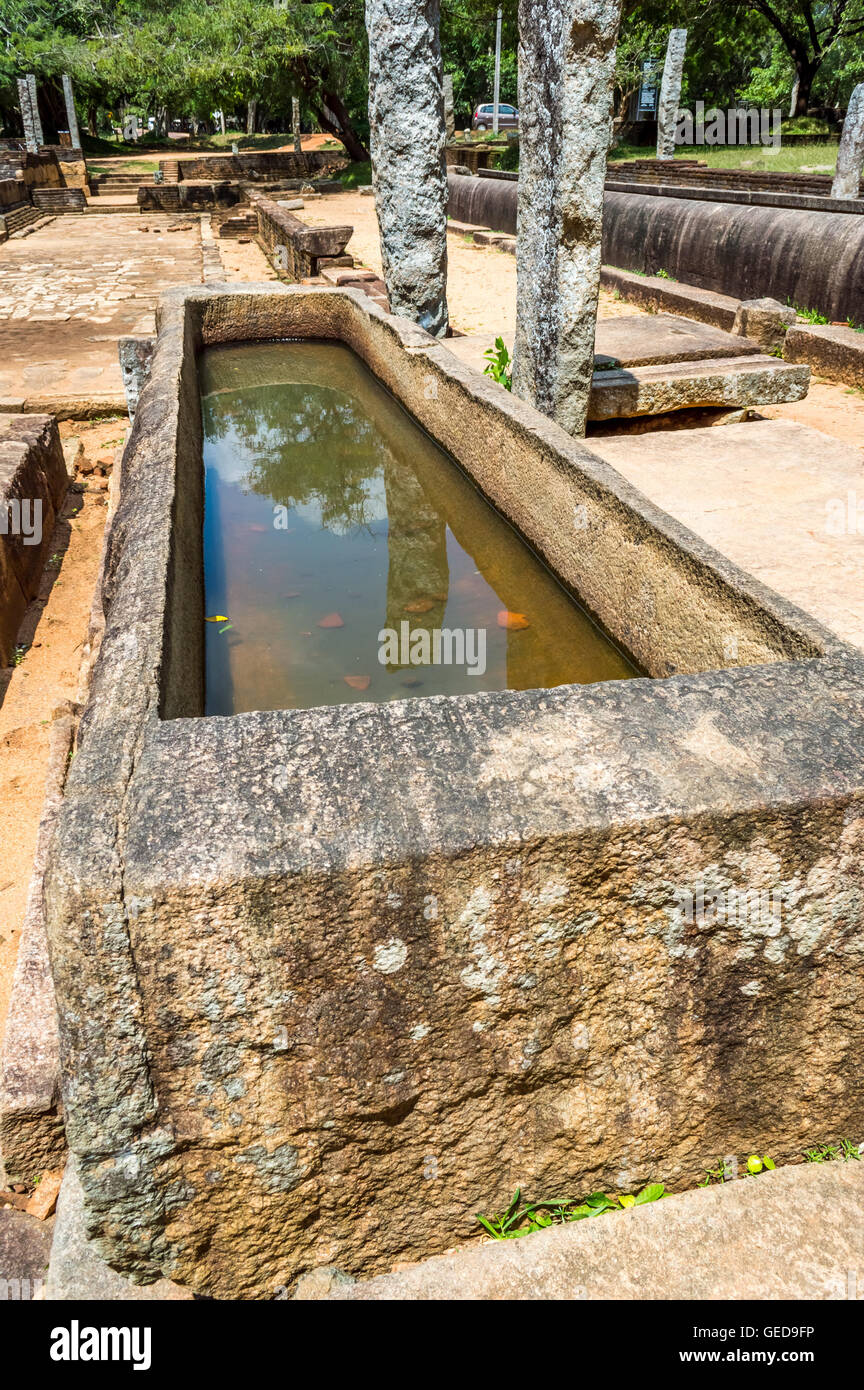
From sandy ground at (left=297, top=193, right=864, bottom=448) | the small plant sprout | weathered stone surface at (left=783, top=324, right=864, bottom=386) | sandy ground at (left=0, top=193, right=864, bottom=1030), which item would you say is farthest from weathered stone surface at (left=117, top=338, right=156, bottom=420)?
weathered stone surface at (left=783, top=324, right=864, bottom=386)

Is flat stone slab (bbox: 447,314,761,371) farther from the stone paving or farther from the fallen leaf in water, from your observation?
the stone paving

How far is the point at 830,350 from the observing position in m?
5.88

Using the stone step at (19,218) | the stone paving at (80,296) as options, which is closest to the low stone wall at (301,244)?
the stone paving at (80,296)

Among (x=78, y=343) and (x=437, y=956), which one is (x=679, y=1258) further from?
(x=78, y=343)

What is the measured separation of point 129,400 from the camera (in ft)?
18.6

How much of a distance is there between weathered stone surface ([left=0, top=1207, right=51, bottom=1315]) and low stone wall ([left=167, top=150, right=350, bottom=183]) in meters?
24.5

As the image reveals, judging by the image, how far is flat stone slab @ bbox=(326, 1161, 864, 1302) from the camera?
4.54 ft

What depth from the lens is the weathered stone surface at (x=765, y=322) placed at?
6090 millimetres

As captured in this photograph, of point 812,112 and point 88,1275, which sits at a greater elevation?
point 812,112

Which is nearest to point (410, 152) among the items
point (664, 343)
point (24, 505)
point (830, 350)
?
point (664, 343)

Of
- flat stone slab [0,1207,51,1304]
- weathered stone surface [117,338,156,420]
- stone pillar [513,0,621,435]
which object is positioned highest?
stone pillar [513,0,621,435]

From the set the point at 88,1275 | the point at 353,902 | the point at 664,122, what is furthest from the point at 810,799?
the point at 664,122
